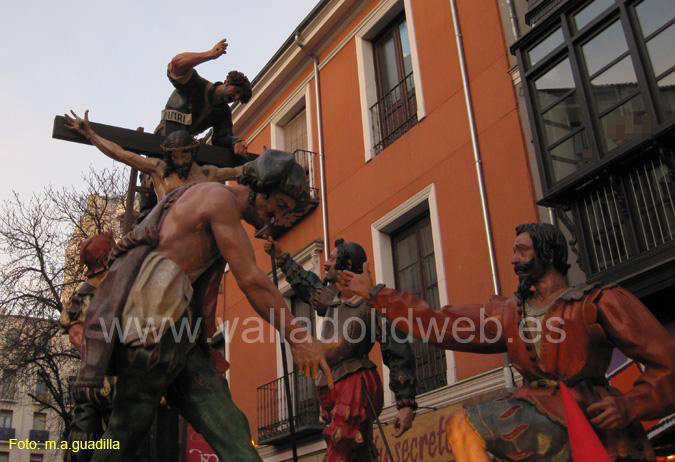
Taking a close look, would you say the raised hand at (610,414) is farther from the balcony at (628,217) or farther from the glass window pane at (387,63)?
the glass window pane at (387,63)

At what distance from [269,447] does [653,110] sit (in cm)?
973

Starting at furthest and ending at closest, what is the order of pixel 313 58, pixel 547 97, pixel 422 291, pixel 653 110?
pixel 313 58 < pixel 422 291 < pixel 547 97 < pixel 653 110

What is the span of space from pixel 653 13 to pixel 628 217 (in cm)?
226

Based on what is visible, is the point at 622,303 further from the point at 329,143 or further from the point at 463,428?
the point at 329,143

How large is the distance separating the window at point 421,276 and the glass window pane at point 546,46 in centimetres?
325

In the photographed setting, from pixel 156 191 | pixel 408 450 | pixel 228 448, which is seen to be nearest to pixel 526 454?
pixel 228 448

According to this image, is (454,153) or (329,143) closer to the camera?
(454,153)

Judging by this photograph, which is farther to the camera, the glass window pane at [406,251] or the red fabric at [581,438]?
the glass window pane at [406,251]

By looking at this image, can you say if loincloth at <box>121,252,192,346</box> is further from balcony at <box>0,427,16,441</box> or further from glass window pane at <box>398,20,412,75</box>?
balcony at <box>0,427,16,441</box>

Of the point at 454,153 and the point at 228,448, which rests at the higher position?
the point at 454,153

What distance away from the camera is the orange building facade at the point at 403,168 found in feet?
33.5

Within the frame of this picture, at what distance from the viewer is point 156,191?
428cm

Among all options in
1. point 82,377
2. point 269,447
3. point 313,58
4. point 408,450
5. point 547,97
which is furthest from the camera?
point 313,58

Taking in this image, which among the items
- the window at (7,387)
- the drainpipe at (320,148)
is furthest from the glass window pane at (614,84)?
the window at (7,387)
